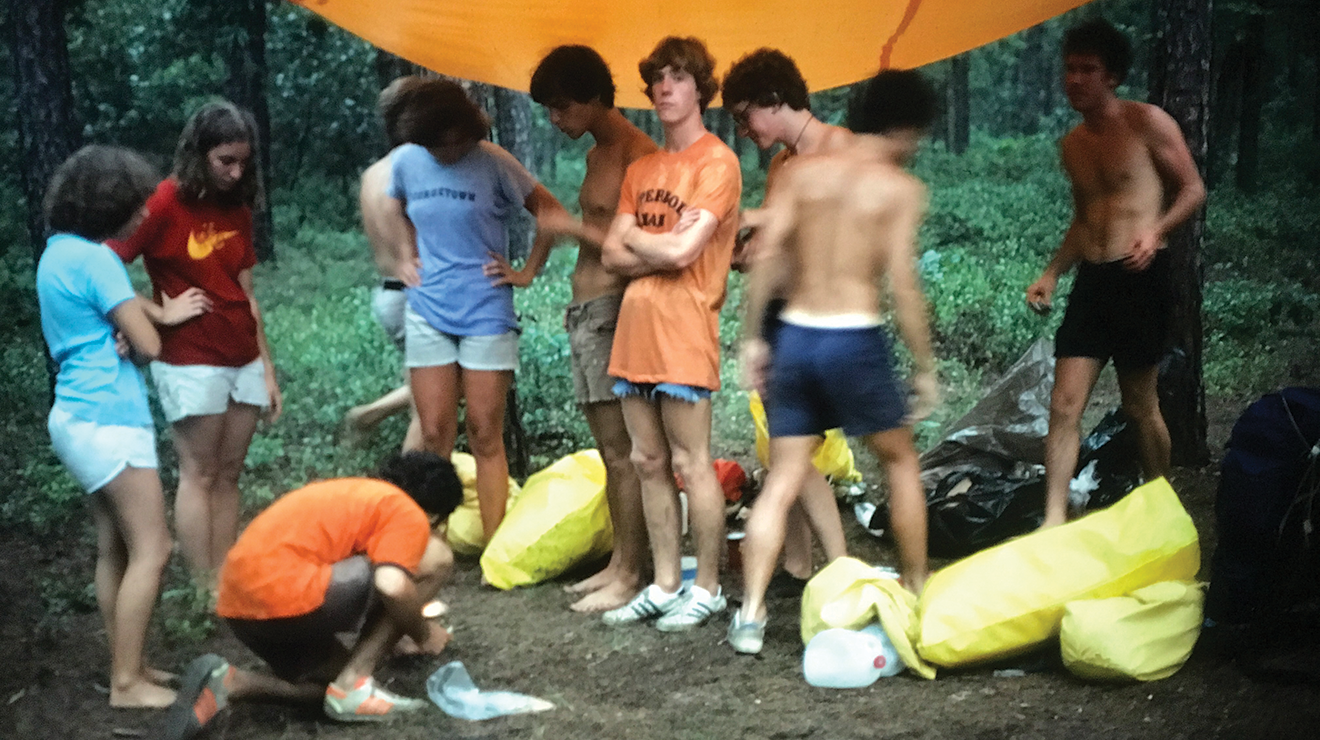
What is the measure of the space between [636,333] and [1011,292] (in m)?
7.63

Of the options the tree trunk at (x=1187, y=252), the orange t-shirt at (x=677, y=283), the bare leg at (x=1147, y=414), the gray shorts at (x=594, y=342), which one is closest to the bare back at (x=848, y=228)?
the orange t-shirt at (x=677, y=283)

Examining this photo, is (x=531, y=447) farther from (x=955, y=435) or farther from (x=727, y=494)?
(x=955, y=435)

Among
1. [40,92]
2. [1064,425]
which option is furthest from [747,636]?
[40,92]

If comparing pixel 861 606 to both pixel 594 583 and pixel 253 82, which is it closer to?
pixel 594 583

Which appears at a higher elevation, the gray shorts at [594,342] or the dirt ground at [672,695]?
the gray shorts at [594,342]

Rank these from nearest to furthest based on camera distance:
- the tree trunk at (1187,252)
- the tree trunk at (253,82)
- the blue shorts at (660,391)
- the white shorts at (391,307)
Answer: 1. the blue shorts at (660,391)
2. the white shorts at (391,307)
3. the tree trunk at (1187,252)
4. the tree trunk at (253,82)

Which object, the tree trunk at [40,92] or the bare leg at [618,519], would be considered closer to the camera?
the bare leg at [618,519]

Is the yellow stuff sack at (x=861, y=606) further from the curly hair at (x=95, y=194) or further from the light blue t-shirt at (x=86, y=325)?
the curly hair at (x=95, y=194)

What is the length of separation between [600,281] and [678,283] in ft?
1.34

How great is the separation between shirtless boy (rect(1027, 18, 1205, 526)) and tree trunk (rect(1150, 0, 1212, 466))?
1.31 meters

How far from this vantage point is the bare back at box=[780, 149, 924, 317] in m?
3.41

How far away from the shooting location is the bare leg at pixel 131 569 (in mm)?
3119

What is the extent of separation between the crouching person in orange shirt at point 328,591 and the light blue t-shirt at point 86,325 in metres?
0.52

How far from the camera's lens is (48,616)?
4.12 metres
